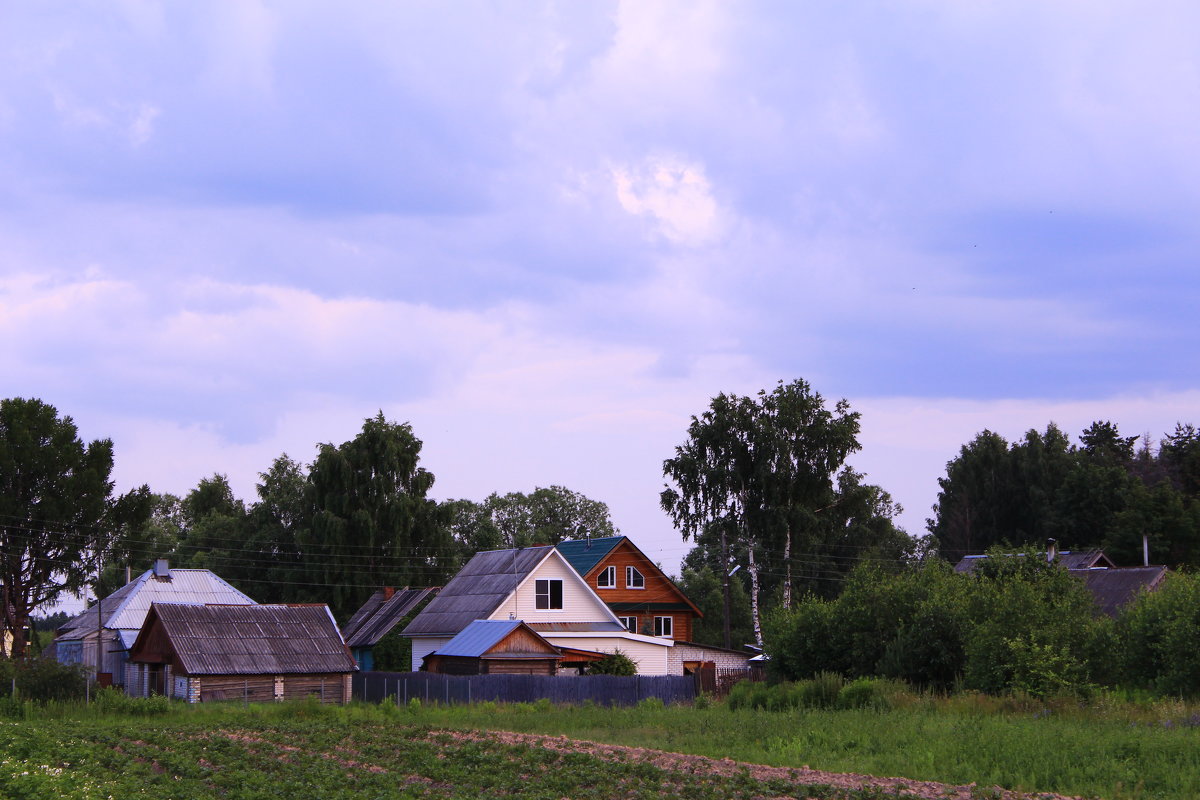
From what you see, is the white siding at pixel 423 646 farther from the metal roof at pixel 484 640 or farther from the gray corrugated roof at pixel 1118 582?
the gray corrugated roof at pixel 1118 582

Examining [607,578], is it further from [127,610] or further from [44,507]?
[44,507]

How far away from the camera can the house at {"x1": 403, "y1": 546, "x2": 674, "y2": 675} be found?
47.4 meters

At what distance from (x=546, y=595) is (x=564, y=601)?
2.87 feet

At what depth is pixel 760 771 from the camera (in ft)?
56.6

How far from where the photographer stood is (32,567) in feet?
175

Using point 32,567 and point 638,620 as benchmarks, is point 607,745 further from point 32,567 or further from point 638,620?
point 32,567

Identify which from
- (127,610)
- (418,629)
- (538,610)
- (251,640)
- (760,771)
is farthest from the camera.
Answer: (127,610)

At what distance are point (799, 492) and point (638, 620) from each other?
1026 cm

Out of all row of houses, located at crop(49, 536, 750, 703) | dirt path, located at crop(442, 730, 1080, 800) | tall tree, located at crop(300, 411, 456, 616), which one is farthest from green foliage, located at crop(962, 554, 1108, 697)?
tall tree, located at crop(300, 411, 456, 616)

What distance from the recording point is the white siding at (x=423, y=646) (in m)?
47.8

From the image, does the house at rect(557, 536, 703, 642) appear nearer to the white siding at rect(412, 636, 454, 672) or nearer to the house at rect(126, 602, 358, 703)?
the white siding at rect(412, 636, 454, 672)

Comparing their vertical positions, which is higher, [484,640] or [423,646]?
[484,640]

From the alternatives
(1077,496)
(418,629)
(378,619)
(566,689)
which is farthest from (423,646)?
(1077,496)

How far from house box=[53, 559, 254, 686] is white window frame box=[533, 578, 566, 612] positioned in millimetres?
13468
